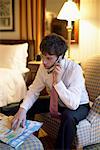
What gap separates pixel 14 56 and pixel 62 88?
6.82 feet

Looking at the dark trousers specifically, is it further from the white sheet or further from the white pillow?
the white pillow

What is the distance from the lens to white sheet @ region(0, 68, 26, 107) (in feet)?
12.0

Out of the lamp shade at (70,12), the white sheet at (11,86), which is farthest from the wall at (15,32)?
the lamp shade at (70,12)

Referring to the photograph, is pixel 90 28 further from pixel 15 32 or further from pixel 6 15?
pixel 6 15

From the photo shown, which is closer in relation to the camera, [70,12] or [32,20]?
[70,12]

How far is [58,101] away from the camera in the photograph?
2404mm

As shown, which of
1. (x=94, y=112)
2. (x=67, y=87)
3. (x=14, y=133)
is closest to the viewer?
(x=14, y=133)

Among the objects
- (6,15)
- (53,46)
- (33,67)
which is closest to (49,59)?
(53,46)

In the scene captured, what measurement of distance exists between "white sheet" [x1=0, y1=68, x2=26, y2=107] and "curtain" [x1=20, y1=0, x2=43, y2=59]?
66cm

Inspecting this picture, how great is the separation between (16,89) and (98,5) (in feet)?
5.03

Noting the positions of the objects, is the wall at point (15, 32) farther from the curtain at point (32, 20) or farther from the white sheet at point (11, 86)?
the white sheet at point (11, 86)

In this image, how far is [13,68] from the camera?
161 inches

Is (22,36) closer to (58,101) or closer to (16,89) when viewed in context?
(16,89)

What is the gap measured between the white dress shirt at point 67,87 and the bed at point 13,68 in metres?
1.15
